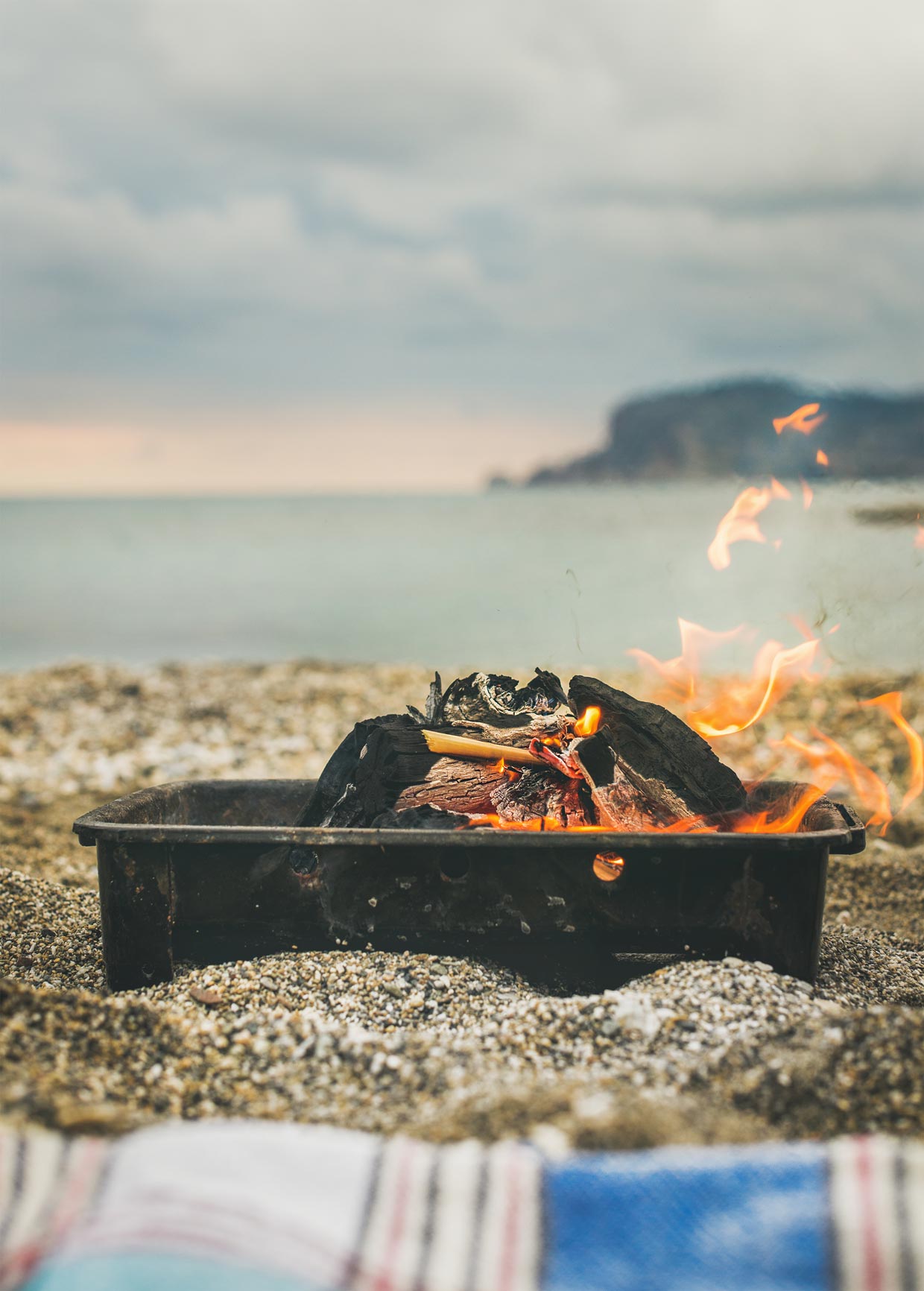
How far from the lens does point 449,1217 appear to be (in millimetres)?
2256

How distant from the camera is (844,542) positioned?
686 centimetres

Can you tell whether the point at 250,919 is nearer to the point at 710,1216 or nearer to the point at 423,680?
the point at 710,1216

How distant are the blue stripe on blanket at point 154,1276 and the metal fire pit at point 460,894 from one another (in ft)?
5.81

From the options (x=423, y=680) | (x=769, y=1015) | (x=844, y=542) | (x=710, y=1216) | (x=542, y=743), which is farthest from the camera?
(x=423, y=680)

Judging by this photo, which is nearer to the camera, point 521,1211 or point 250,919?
point 521,1211

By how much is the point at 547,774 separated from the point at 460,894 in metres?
0.78

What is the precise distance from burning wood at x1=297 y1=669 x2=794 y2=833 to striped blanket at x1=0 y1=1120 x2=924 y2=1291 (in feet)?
6.30

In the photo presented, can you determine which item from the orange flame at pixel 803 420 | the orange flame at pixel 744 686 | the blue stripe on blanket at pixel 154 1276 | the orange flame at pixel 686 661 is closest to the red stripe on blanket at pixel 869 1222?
the blue stripe on blanket at pixel 154 1276

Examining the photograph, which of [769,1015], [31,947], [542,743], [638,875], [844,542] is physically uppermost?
[844,542]

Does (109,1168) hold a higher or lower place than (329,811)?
lower

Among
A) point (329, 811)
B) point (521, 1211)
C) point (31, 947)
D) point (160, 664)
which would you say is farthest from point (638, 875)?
point (160, 664)

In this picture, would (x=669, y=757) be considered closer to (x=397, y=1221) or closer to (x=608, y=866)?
(x=608, y=866)

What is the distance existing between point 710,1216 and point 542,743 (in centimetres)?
235

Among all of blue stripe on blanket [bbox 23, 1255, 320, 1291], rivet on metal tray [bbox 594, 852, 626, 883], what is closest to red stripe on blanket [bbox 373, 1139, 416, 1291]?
blue stripe on blanket [bbox 23, 1255, 320, 1291]
